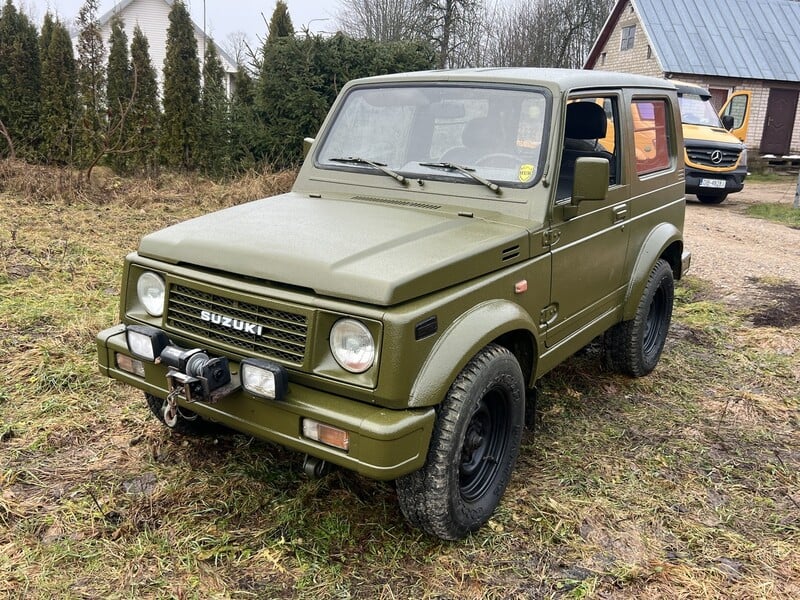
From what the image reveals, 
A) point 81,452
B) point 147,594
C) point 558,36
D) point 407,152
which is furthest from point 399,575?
point 558,36

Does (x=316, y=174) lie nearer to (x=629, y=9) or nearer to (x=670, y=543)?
(x=670, y=543)

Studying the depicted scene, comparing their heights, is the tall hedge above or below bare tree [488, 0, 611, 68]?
below

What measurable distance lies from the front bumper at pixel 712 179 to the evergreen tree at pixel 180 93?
9.18m

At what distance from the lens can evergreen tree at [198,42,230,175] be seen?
38.1 ft

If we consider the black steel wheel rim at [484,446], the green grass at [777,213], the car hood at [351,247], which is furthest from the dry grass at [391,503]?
the green grass at [777,213]

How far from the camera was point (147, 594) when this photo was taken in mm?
2535

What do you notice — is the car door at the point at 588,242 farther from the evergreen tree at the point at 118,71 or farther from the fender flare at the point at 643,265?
the evergreen tree at the point at 118,71

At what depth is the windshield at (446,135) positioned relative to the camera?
3320mm

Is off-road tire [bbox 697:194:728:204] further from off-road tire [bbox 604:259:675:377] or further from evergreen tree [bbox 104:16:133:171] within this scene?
evergreen tree [bbox 104:16:133:171]

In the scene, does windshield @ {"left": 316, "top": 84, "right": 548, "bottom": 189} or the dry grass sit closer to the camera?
the dry grass

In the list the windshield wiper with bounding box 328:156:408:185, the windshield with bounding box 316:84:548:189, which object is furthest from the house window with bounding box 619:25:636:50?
the windshield wiper with bounding box 328:156:408:185

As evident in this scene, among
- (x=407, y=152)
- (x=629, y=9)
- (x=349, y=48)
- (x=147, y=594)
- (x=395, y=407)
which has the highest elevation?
(x=629, y=9)

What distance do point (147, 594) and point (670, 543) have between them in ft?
7.10

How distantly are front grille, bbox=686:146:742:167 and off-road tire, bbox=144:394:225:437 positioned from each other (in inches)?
445
